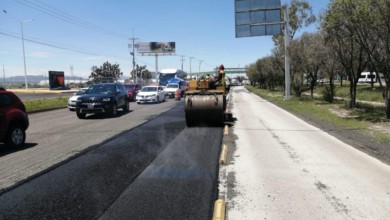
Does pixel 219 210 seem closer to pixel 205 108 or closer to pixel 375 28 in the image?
pixel 205 108

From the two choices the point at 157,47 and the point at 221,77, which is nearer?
the point at 221,77

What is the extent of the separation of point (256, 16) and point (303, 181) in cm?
2500

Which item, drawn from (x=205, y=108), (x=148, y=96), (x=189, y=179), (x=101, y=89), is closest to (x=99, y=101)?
(x=101, y=89)

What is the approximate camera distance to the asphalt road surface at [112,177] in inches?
212

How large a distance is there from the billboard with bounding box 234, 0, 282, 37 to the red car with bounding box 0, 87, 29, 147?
2171 cm

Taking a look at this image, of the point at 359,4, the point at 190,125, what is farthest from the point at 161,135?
the point at 359,4

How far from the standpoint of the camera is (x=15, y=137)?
1066cm

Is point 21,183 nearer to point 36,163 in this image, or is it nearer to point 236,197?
point 36,163

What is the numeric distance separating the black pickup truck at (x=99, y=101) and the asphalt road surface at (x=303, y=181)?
9.74 m

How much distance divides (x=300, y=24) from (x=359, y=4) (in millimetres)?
24254

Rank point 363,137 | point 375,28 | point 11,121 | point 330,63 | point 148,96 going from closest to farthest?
point 11,121, point 363,137, point 375,28, point 330,63, point 148,96

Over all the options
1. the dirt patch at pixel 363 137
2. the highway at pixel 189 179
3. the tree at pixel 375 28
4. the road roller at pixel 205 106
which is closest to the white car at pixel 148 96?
the road roller at pixel 205 106

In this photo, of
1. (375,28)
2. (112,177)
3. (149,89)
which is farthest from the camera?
(149,89)

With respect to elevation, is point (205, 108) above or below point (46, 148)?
above
